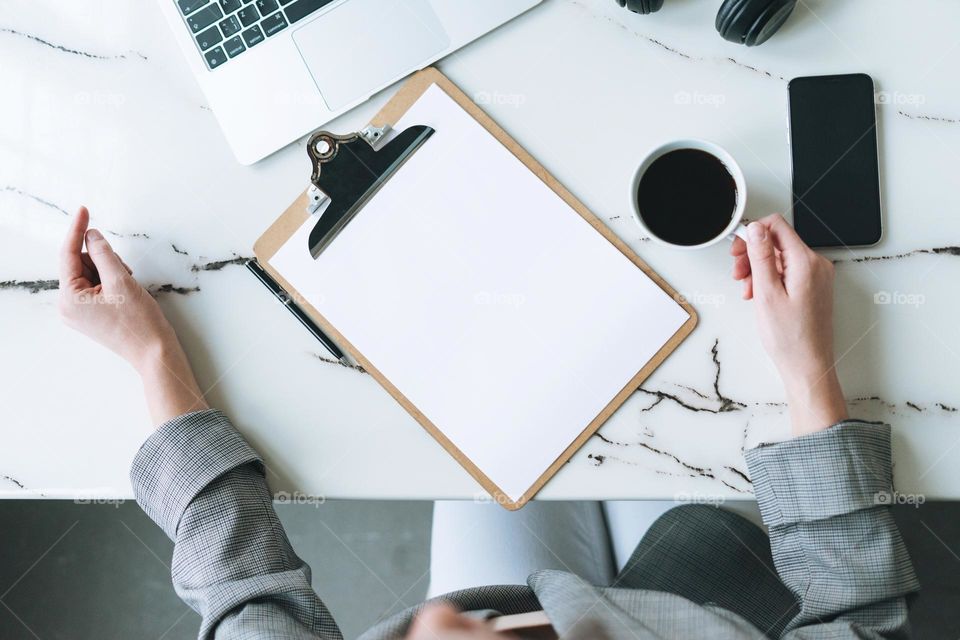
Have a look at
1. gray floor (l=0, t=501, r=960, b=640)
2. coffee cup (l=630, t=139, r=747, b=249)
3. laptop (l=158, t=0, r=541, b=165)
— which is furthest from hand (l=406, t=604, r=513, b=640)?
gray floor (l=0, t=501, r=960, b=640)

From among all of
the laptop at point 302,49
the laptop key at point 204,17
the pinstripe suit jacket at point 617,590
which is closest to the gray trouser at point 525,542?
the pinstripe suit jacket at point 617,590

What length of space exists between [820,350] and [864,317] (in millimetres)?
70

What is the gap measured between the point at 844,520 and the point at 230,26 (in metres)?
0.77

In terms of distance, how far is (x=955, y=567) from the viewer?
1209mm

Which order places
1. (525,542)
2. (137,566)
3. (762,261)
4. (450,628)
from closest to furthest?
(450,628), (762,261), (525,542), (137,566)

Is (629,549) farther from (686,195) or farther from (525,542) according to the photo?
(686,195)

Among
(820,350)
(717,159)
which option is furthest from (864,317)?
(717,159)

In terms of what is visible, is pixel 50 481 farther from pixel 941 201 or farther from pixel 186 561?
pixel 941 201

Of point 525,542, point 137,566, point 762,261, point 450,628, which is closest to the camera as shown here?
point 450,628

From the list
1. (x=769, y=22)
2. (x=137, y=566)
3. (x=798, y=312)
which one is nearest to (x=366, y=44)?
(x=769, y=22)

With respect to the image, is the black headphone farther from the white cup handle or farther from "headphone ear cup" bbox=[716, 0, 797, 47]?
the white cup handle

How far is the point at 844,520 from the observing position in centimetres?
67

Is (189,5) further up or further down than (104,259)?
further up

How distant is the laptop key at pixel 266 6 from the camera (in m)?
0.72
